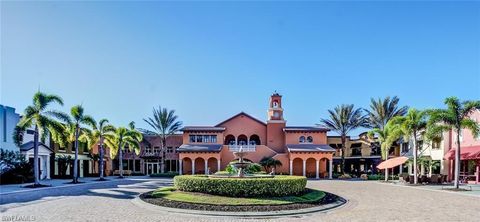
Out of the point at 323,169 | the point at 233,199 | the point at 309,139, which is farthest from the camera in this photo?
the point at 309,139

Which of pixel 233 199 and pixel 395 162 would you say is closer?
pixel 233 199

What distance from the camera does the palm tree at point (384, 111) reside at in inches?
1841

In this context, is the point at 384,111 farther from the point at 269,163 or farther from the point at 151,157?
the point at 151,157

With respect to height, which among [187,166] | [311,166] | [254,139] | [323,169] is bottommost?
[323,169]

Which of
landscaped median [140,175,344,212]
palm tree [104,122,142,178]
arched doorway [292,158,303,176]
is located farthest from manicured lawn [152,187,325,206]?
arched doorway [292,158,303,176]

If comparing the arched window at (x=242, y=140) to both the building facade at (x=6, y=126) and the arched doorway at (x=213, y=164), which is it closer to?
the arched doorway at (x=213, y=164)

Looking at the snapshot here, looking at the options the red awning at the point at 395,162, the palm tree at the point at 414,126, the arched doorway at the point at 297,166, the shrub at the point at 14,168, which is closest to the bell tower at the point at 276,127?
the arched doorway at the point at 297,166

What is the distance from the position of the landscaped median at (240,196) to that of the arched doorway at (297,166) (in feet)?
91.4

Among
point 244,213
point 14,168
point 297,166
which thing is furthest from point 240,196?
point 297,166

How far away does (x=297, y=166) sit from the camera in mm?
45031

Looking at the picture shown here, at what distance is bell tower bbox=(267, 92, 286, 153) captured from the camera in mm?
47250

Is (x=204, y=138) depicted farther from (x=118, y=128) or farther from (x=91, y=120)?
(x=91, y=120)

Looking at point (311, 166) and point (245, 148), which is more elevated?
point (245, 148)

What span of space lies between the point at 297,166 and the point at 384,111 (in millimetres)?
13765
